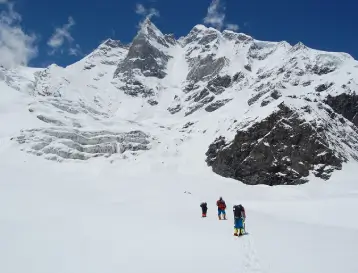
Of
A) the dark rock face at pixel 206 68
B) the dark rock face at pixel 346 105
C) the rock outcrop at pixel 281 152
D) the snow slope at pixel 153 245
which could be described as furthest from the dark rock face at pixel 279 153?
the dark rock face at pixel 206 68

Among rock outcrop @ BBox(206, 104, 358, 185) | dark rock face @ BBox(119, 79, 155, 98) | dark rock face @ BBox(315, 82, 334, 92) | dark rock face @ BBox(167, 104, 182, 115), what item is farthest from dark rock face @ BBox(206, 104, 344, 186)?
dark rock face @ BBox(119, 79, 155, 98)

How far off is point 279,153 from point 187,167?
19314 mm

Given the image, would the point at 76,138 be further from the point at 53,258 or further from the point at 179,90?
the point at 179,90

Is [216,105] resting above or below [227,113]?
above

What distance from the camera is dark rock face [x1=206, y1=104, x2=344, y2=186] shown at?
65750 millimetres

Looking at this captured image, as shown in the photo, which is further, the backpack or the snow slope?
the backpack

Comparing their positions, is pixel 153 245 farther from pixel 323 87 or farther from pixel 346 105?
pixel 323 87

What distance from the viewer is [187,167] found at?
80625mm

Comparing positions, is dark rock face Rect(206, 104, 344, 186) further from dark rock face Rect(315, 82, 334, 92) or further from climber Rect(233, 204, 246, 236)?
dark rock face Rect(315, 82, 334, 92)

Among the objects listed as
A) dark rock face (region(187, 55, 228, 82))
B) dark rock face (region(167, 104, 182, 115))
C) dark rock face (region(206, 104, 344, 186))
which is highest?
dark rock face (region(187, 55, 228, 82))

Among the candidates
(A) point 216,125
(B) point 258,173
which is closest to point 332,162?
(B) point 258,173

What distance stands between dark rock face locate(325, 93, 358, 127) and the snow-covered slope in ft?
1.09

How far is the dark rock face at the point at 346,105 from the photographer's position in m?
104

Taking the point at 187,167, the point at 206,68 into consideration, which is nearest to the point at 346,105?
the point at 187,167
